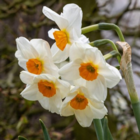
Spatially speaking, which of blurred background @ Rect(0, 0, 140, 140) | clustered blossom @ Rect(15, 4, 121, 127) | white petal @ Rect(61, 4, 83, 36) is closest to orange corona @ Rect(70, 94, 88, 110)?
clustered blossom @ Rect(15, 4, 121, 127)


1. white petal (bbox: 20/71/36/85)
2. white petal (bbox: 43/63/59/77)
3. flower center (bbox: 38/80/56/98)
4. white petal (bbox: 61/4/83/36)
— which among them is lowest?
flower center (bbox: 38/80/56/98)

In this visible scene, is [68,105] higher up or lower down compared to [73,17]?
lower down

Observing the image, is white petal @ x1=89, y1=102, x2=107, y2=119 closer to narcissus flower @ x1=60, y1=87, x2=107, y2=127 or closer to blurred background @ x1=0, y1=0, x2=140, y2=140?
narcissus flower @ x1=60, y1=87, x2=107, y2=127

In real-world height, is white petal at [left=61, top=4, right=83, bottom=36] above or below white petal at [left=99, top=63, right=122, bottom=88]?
above

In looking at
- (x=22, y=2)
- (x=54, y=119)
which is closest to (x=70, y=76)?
(x=22, y=2)

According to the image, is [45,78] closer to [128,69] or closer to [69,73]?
[69,73]

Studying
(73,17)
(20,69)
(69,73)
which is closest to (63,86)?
(69,73)

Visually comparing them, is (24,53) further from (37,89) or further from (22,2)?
(22,2)
